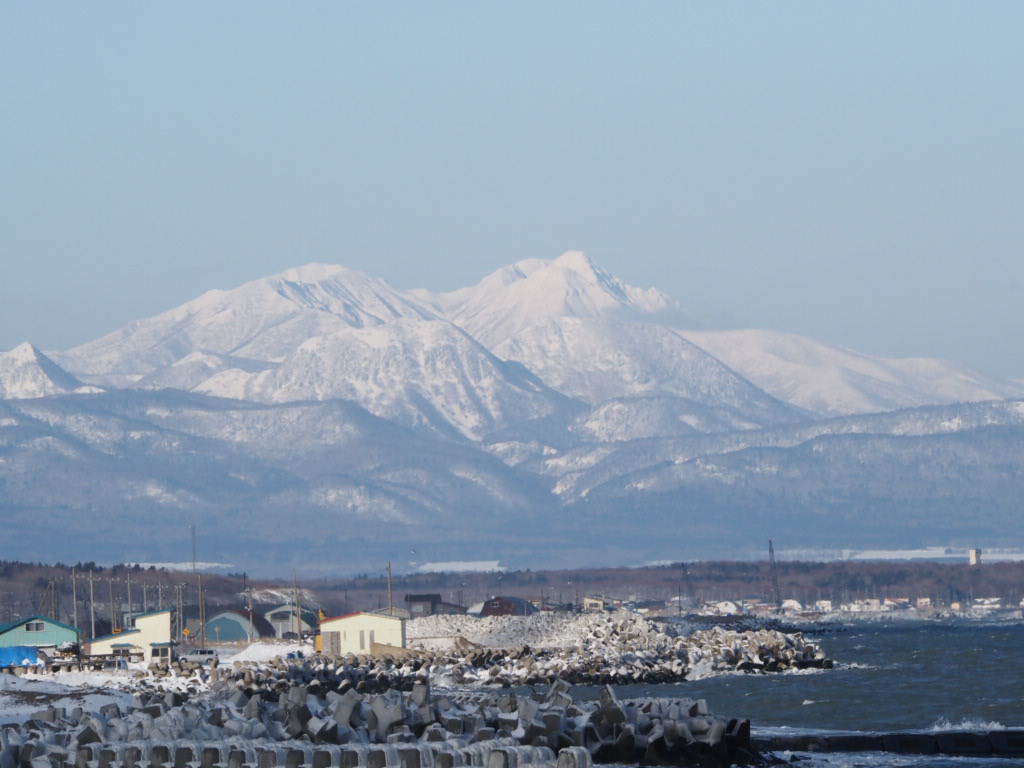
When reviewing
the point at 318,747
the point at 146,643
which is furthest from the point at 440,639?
the point at 318,747

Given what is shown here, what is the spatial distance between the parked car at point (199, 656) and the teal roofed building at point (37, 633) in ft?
17.6

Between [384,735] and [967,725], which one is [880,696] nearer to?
[967,725]

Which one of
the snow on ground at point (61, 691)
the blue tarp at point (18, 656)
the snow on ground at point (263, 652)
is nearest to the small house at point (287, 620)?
the snow on ground at point (263, 652)

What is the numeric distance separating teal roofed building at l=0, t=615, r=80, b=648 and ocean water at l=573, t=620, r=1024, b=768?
3268cm

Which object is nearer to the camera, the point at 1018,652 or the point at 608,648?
the point at 608,648

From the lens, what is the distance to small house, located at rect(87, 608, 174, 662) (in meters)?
85.1

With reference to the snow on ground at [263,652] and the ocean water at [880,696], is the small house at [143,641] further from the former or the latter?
the ocean water at [880,696]

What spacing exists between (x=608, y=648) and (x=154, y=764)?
54.3m

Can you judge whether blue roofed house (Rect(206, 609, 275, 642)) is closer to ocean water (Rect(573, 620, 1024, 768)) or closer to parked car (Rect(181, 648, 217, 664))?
parked car (Rect(181, 648, 217, 664))

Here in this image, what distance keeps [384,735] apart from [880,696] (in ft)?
82.2

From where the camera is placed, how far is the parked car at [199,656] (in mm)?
77625

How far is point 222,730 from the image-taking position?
33500mm

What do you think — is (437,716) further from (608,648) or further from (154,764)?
(608,648)

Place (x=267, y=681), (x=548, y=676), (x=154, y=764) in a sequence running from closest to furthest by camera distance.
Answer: (x=154, y=764) → (x=267, y=681) → (x=548, y=676)
